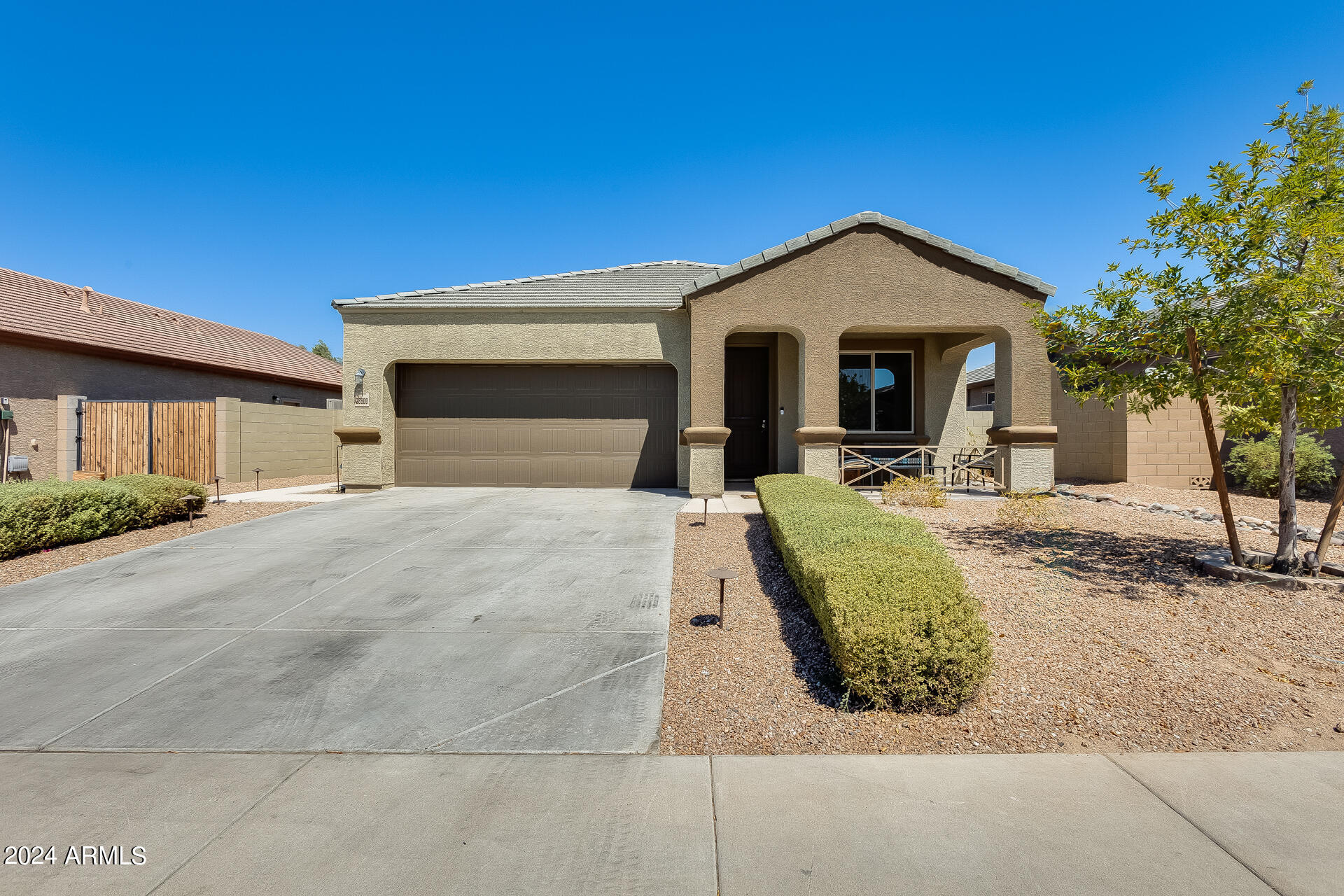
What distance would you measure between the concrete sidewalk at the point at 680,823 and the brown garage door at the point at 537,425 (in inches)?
387

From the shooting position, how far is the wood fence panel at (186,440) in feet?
44.8

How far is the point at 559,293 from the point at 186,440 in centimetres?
928

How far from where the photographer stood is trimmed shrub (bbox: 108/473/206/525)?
341 inches

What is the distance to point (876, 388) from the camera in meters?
13.7

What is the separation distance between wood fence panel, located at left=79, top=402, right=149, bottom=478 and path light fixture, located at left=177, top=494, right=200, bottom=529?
241 inches

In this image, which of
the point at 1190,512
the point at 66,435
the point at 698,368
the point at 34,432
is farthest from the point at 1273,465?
the point at 34,432

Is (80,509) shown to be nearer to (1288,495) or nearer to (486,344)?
(486,344)

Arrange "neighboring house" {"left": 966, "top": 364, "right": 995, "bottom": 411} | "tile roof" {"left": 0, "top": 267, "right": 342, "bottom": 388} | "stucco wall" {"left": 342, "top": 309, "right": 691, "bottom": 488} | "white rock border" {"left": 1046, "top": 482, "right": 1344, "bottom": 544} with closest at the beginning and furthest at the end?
"white rock border" {"left": 1046, "top": 482, "right": 1344, "bottom": 544} < "stucco wall" {"left": 342, "top": 309, "right": 691, "bottom": 488} < "tile roof" {"left": 0, "top": 267, "right": 342, "bottom": 388} < "neighboring house" {"left": 966, "top": 364, "right": 995, "bottom": 411}

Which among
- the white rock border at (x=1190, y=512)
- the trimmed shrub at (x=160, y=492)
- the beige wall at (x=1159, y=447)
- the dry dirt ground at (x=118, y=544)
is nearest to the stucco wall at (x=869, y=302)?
the white rock border at (x=1190, y=512)

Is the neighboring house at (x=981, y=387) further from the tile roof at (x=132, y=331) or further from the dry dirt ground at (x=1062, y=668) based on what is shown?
the tile roof at (x=132, y=331)

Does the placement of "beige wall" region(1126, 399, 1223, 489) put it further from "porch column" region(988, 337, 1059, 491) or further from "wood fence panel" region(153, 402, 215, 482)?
"wood fence panel" region(153, 402, 215, 482)

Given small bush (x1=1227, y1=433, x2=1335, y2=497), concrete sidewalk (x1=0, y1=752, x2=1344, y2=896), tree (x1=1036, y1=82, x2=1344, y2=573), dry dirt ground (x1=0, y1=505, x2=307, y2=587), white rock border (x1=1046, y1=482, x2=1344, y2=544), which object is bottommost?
concrete sidewalk (x1=0, y1=752, x2=1344, y2=896)

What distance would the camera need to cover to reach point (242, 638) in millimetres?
4723

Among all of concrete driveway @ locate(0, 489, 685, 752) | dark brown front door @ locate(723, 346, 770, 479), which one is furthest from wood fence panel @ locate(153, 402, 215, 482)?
dark brown front door @ locate(723, 346, 770, 479)
